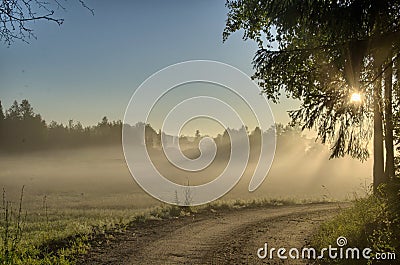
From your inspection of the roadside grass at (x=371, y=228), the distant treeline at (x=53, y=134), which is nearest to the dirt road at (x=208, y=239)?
the roadside grass at (x=371, y=228)

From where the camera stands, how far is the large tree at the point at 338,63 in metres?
7.30

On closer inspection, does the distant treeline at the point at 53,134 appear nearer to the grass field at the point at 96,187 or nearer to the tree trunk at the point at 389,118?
the grass field at the point at 96,187

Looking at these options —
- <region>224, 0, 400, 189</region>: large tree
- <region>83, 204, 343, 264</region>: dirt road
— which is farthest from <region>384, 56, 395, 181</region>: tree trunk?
<region>83, 204, 343, 264</region>: dirt road

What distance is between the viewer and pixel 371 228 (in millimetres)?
8656

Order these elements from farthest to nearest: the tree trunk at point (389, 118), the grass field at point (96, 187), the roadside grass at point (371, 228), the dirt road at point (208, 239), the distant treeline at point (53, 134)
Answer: the distant treeline at point (53, 134) → the grass field at point (96, 187) → the dirt road at point (208, 239) → the tree trunk at point (389, 118) → the roadside grass at point (371, 228)

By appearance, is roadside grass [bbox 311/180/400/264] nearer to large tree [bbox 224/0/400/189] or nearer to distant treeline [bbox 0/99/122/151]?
large tree [bbox 224/0/400/189]

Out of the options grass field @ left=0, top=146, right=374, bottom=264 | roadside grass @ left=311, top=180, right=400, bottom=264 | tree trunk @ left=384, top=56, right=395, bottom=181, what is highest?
tree trunk @ left=384, top=56, right=395, bottom=181

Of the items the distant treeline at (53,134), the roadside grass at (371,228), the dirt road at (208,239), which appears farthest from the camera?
the distant treeline at (53,134)

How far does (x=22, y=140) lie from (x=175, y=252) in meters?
83.8

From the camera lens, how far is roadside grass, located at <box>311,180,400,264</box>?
278 inches

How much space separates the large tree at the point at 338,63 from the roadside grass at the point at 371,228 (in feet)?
4.52

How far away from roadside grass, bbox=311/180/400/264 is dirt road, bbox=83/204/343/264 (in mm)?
789

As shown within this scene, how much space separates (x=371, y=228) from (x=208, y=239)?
3996 mm

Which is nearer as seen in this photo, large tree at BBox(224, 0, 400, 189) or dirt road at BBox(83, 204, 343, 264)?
large tree at BBox(224, 0, 400, 189)
